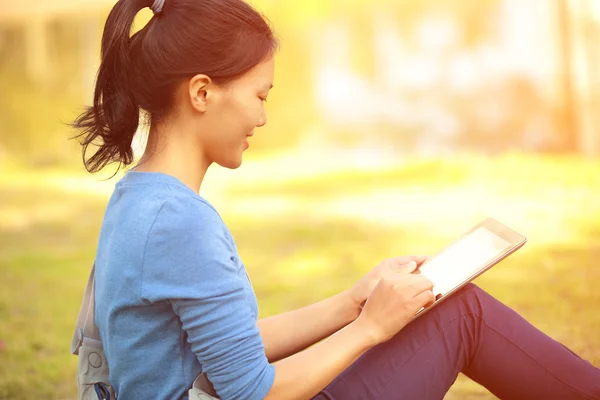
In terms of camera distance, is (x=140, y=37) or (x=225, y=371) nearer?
(x=225, y=371)

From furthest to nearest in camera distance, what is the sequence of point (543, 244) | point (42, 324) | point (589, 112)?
point (589, 112) → point (543, 244) → point (42, 324)

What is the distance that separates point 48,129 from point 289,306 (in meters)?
5.09

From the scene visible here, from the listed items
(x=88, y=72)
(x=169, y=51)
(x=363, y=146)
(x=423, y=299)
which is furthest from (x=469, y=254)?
(x=88, y=72)

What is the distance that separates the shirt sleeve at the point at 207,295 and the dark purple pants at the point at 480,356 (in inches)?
13.1

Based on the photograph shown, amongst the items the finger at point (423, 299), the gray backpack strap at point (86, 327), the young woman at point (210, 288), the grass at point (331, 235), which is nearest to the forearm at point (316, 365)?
the young woman at point (210, 288)

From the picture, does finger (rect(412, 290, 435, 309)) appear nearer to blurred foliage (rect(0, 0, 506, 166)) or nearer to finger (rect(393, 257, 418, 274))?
finger (rect(393, 257, 418, 274))

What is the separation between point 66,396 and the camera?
267 centimetres

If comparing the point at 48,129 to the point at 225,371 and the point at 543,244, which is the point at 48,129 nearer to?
the point at 543,244

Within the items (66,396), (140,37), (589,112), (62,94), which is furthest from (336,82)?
(140,37)

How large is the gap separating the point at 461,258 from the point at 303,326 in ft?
1.28

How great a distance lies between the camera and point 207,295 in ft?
4.40

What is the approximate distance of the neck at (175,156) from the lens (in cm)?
153

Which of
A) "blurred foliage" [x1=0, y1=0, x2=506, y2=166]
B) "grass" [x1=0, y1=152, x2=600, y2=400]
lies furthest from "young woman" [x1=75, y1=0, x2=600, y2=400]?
"blurred foliage" [x1=0, y1=0, x2=506, y2=166]

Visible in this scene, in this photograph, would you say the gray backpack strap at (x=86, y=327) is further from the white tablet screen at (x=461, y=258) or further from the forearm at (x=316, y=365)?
the white tablet screen at (x=461, y=258)
